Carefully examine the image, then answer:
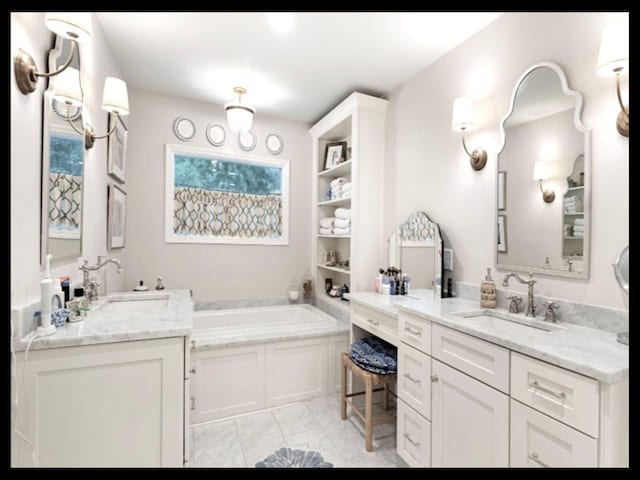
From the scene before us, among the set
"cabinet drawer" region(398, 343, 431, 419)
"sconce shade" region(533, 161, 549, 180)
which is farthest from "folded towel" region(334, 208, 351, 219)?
"sconce shade" region(533, 161, 549, 180)

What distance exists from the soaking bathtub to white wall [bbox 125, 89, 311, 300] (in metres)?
0.84

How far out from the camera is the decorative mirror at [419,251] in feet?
7.14

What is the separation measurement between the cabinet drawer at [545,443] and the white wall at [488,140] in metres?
0.64

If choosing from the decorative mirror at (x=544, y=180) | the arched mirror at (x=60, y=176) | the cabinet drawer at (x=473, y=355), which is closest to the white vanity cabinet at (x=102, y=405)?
the arched mirror at (x=60, y=176)

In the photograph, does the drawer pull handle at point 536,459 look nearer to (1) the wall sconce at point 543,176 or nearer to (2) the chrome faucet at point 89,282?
(1) the wall sconce at point 543,176

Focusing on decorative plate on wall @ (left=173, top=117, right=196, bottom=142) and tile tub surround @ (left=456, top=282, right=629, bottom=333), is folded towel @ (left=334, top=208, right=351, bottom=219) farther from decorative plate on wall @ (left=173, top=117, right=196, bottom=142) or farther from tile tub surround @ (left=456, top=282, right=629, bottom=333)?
decorative plate on wall @ (left=173, top=117, right=196, bottom=142)

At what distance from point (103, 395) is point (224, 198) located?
231cm

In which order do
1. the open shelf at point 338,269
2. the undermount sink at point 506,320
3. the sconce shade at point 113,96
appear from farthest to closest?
1. the open shelf at point 338,269
2. the sconce shade at point 113,96
3. the undermount sink at point 506,320

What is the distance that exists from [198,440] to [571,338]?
218 centimetres

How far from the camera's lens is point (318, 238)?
3529 millimetres

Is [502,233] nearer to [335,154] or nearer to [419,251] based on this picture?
[419,251]

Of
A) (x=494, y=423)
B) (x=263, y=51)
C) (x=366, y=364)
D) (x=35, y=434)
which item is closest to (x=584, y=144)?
(x=494, y=423)

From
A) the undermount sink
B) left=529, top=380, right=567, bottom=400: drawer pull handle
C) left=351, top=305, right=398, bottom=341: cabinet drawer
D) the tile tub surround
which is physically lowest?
left=351, top=305, right=398, bottom=341: cabinet drawer

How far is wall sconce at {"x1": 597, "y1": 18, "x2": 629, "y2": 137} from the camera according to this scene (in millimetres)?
1185
